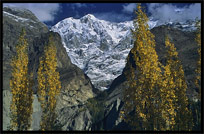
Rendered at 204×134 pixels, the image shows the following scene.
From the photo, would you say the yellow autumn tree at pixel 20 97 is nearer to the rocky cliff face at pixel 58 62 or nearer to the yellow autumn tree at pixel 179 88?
the yellow autumn tree at pixel 179 88

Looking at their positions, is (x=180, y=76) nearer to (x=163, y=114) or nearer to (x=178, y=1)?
(x=163, y=114)

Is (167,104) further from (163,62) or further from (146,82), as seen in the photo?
(163,62)

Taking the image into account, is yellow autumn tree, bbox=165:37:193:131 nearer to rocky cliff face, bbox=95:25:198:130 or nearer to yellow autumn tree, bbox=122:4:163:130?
yellow autumn tree, bbox=122:4:163:130

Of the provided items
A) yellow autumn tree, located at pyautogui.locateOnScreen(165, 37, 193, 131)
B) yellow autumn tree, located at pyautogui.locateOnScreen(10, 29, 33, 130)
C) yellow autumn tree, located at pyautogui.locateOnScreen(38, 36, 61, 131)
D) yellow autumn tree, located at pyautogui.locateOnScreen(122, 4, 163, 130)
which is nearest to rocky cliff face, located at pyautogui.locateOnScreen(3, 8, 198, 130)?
yellow autumn tree, located at pyautogui.locateOnScreen(10, 29, 33, 130)

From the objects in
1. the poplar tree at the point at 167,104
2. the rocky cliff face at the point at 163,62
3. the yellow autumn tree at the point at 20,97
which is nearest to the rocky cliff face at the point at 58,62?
the rocky cliff face at the point at 163,62

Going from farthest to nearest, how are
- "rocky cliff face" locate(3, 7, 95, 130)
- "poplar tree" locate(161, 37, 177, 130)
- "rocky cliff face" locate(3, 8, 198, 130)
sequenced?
"rocky cliff face" locate(3, 7, 95, 130) → "rocky cliff face" locate(3, 8, 198, 130) → "poplar tree" locate(161, 37, 177, 130)

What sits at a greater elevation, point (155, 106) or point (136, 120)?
point (155, 106)

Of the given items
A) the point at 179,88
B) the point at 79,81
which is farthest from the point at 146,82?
the point at 79,81

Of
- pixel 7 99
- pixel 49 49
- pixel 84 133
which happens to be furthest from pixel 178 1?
pixel 7 99
